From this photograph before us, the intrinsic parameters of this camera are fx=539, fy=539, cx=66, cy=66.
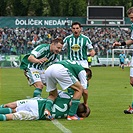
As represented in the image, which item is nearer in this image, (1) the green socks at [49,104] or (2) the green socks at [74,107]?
(1) the green socks at [49,104]

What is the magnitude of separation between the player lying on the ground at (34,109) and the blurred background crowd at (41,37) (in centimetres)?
3746

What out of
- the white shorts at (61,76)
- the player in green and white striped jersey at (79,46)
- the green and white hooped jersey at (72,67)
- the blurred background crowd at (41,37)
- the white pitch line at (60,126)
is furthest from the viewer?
the blurred background crowd at (41,37)

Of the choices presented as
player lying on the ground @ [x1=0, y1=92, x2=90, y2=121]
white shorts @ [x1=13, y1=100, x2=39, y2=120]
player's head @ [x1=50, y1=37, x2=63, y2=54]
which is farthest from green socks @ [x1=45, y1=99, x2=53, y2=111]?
player's head @ [x1=50, y1=37, x2=63, y2=54]

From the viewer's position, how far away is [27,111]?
1065 centimetres

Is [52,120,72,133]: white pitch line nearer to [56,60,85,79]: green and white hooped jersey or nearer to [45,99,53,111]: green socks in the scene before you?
[45,99,53,111]: green socks

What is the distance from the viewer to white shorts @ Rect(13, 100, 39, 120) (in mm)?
10586

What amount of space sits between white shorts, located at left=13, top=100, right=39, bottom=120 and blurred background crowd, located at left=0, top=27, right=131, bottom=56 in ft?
124

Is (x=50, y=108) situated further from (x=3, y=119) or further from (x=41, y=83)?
(x=41, y=83)

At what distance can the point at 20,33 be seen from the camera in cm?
5278

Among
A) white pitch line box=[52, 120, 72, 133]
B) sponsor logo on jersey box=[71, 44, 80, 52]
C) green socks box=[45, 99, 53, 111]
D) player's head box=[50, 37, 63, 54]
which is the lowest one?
white pitch line box=[52, 120, 72, 133]

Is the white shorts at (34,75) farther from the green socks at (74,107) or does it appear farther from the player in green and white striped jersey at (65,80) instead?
the green socks at (74,107)

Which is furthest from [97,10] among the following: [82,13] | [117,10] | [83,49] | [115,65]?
[83,49]

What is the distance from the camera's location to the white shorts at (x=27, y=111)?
10.6 m

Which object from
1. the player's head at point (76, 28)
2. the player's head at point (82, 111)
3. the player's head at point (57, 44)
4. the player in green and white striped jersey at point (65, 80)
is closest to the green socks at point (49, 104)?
the player in green and white striped jersey at point (65, 80)
